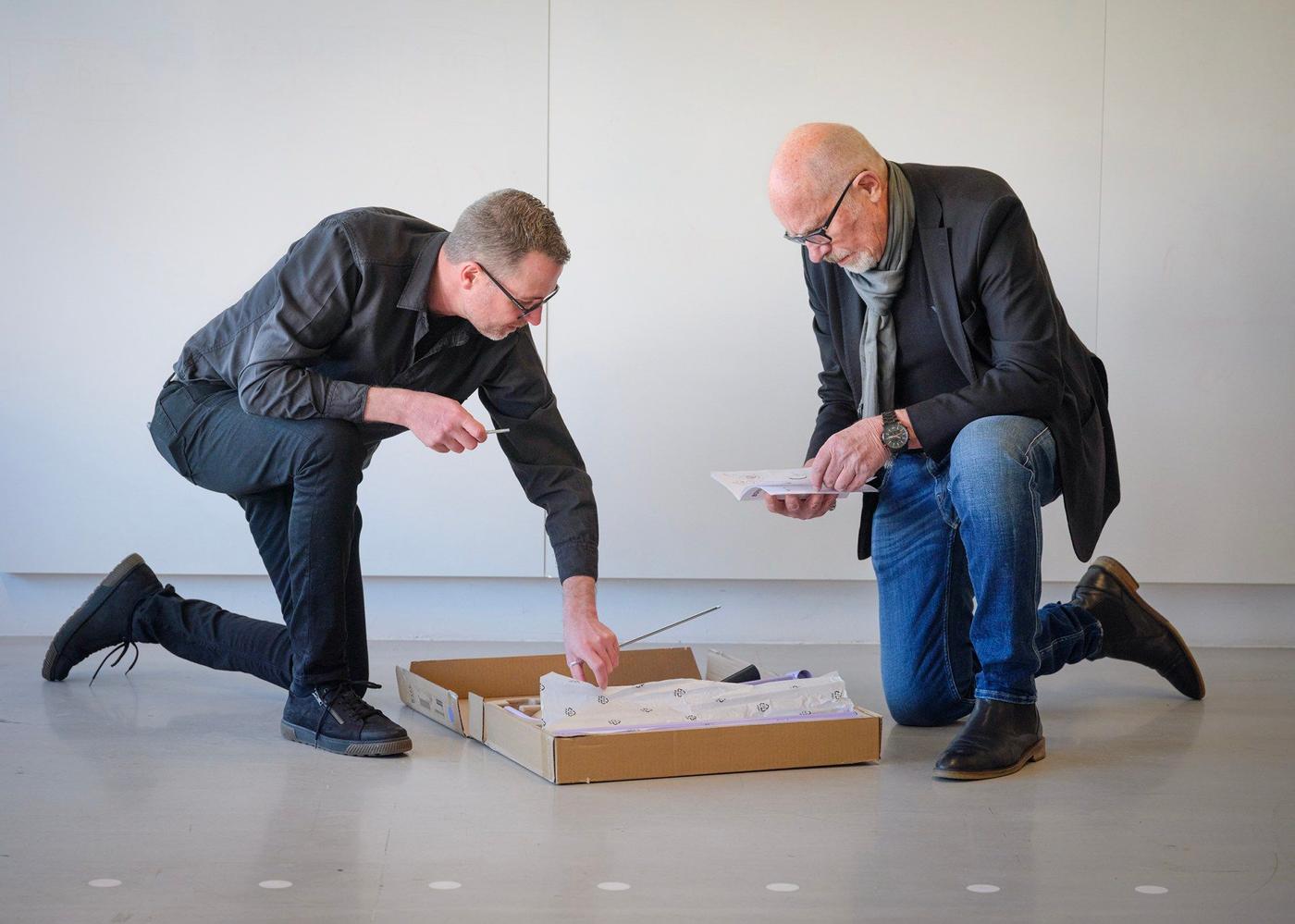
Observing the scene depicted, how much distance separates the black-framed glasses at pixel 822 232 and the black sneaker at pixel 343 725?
1.04m

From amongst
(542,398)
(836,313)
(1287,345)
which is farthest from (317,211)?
(1287,345)

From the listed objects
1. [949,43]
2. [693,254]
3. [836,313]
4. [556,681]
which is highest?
[949,43]

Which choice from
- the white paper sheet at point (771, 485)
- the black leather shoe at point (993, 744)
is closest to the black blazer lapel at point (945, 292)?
the white paper sheet at point (771, 485)

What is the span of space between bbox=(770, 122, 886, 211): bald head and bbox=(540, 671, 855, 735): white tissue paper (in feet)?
2.61

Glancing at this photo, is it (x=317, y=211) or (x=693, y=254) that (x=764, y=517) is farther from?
(x=317, y=211)

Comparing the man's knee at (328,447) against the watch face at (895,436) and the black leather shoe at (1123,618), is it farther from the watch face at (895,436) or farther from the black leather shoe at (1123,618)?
the black leather shoe at (1123,618)

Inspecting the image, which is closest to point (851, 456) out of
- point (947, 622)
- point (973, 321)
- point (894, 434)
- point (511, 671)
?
point (894, 434)

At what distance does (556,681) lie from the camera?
191 cm

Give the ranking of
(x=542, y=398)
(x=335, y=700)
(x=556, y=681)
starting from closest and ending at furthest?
(x=556, y=681) < (x=335, y=700) < (x=542, y=398)

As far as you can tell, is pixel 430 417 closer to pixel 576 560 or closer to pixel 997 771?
pixel 576 560

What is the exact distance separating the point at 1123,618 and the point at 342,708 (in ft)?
4.78

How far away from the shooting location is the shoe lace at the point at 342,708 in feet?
6.93

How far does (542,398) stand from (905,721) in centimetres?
88

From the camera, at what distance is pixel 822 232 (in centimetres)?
219
